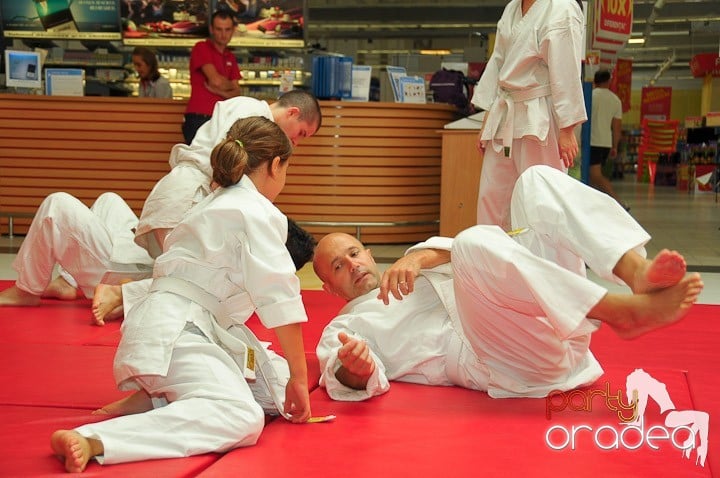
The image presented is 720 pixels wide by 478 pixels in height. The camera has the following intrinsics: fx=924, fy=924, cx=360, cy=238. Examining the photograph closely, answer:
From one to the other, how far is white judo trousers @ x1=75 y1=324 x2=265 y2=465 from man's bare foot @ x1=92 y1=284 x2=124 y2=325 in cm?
158

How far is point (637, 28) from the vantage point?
73.8 feet

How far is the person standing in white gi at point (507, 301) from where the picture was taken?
205 cm

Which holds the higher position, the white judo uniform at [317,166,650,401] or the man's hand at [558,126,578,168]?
the man's hand at [558,126,578,168]

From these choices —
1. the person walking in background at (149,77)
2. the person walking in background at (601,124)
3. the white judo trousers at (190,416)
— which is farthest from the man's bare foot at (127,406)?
the person walking in background at (601,124)

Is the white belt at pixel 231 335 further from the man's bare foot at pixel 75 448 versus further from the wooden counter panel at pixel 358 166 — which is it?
the wooden counter panel at pixel 358 166

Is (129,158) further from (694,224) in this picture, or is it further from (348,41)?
(348,41)

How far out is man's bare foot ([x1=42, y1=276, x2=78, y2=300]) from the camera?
174 inches

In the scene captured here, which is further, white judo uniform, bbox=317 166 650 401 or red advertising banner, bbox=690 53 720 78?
red advertising banner, bbox=690 53 720 78

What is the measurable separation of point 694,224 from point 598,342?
7082 mm

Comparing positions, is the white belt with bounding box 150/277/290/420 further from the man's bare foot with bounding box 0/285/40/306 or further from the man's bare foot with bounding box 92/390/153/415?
the man's bare foot with bounding box 0/285/40/306

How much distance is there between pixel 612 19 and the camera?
8.06 metres

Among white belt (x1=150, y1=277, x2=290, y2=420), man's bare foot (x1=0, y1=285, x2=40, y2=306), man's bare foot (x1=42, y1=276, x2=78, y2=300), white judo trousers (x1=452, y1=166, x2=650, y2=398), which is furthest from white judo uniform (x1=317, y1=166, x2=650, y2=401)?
man's bare foot (x1=42, y1=276, x2=78, y2=300)

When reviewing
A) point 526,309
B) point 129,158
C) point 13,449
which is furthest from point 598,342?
point 129,158

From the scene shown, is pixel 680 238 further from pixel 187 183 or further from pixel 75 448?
pixel 75 448
